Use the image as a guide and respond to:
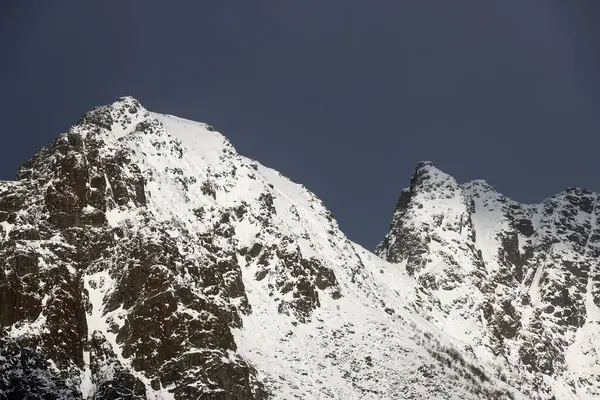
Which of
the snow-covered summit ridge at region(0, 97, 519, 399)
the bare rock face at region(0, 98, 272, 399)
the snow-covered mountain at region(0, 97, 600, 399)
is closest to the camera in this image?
the bare rock face at region(0, 98, 272, 399)

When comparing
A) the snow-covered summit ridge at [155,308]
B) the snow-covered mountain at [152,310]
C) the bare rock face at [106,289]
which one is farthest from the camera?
the snow-covered summit ridge at [155,308]

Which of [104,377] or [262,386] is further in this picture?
[262,386]

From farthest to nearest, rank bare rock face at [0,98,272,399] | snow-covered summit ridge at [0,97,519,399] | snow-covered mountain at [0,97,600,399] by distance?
snow-covered summit ridge at [0,97,519,399], snow-covered mountain at [0,97,600,399], bare rock face at [0,98,272,399]

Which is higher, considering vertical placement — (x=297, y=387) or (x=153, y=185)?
(x=153, y=185)

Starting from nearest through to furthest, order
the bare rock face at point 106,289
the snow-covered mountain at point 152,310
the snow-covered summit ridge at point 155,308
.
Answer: the bare rock face at point 106,289 < the snow-covered mountain at point 152,310 < the snow-covered summit ridge at point 155,308

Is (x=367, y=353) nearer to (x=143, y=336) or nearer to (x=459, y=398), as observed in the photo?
(x=459, y=398)

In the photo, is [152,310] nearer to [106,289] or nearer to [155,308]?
[155,308]

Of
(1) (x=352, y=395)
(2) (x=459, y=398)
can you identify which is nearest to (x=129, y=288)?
(1) (x=352, y=395)

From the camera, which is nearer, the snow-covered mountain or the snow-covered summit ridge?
the snow-covered mountain

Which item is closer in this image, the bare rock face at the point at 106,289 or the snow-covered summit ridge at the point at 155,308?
the bare rock face at the point at 106,289

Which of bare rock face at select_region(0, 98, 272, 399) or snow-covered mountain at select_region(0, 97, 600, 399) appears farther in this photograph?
snow-covered mountain at select_region(0, 97, 600, 399)

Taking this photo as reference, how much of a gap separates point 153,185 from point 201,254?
81.2 feet

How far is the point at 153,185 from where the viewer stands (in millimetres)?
190625

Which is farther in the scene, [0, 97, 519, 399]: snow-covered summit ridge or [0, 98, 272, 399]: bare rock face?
[0, 97, 519, 399]: snow-covered summit ridge
